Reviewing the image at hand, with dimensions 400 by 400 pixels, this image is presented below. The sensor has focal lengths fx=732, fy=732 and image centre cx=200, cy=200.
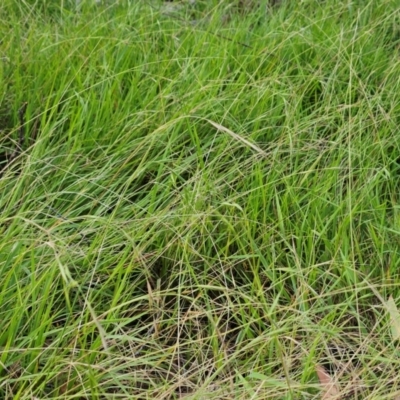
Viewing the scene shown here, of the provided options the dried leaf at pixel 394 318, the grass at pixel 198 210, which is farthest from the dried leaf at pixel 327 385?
the dried leaf at pixel 394 318

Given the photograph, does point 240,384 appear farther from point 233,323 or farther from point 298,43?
point 298,43

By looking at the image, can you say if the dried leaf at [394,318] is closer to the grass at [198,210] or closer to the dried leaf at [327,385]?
the grass at [198,210]

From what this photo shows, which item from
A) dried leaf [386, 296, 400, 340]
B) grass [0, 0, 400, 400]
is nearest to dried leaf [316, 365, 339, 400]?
grass [0, 0, 400, 400]

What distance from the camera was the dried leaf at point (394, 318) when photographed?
159cm

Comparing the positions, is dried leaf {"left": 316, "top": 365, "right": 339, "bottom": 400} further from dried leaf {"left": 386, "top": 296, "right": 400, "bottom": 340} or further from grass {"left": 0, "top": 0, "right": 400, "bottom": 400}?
dried leaf {"left": 386, "top": 296, "right": 400, "bottom": 340}

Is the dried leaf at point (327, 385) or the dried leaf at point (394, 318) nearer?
the dried leaf at point (327, 385)

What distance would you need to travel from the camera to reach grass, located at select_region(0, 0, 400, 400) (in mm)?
1519

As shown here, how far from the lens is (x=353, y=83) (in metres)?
2.40

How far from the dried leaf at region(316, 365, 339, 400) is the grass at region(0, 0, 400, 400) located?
2 cm

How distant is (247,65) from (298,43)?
0.23 metres

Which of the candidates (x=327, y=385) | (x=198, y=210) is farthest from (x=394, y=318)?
(x=198, y=210)

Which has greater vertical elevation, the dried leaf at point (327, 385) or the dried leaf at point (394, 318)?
the dried leaf at point (394, 318)

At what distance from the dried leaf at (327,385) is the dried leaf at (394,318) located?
0.18 meters

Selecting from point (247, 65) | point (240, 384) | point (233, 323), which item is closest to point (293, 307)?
point (233, 323)
